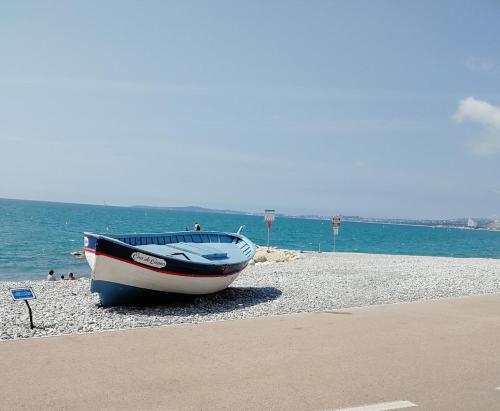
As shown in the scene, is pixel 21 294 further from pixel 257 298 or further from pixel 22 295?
Answer: pixel 257 298

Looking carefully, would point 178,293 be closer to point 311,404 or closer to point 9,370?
point 9,370

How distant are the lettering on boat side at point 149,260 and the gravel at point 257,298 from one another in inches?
43.6

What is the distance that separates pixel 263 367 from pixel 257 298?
697 cm

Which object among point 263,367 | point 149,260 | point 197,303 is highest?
point 149,260

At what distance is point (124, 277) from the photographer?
12.1 metres

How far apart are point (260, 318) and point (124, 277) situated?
357 centimetres

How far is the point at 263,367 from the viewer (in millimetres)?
7203

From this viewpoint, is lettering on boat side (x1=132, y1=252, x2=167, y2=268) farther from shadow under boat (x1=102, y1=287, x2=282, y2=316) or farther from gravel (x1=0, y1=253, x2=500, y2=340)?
gravel (x1=0, y1=253, x2=500, y2=340)

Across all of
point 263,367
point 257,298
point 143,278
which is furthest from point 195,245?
point 263,367

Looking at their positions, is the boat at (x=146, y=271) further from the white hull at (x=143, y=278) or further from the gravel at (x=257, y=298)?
the gravel at (x=257, y=298)

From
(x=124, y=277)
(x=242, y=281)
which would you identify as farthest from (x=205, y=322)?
(x=242, y=281)

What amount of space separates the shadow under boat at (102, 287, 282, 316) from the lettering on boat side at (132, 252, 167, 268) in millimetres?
907

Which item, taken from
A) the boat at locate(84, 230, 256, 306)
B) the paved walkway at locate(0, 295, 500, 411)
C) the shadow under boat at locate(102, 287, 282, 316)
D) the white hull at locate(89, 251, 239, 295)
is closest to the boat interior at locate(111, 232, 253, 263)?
the boat at locate(84, 230, 256, 306)

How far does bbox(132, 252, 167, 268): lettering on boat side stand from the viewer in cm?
1207
